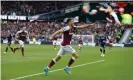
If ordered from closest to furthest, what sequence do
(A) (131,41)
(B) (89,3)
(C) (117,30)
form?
1. (A) (131,41)
2. (C) (117,30)
3. (B) (89,3)

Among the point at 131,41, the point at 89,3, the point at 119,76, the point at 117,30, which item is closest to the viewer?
the point at 119,76

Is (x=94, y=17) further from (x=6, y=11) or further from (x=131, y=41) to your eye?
(x=6, y=11)

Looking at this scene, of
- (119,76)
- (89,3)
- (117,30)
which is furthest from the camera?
(89,3)

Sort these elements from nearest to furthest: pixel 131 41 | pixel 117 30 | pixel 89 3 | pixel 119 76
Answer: pixel 119 76, pixel 131 41, pixel 117 30, pixel 89 3

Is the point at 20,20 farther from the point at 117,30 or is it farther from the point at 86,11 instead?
the point at 117,30

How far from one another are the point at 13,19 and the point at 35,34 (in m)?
7.42

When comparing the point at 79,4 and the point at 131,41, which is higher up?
the point at 79,4

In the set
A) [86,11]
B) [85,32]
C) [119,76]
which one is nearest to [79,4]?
[86,11]

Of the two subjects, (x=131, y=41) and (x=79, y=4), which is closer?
(x=131, y=41)

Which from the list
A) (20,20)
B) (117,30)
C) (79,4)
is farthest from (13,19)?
(117,30)

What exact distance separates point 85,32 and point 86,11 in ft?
20.2

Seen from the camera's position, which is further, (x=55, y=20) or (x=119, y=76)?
(x=55, y=20)

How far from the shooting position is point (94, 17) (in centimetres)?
6469

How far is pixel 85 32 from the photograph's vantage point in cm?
6044
